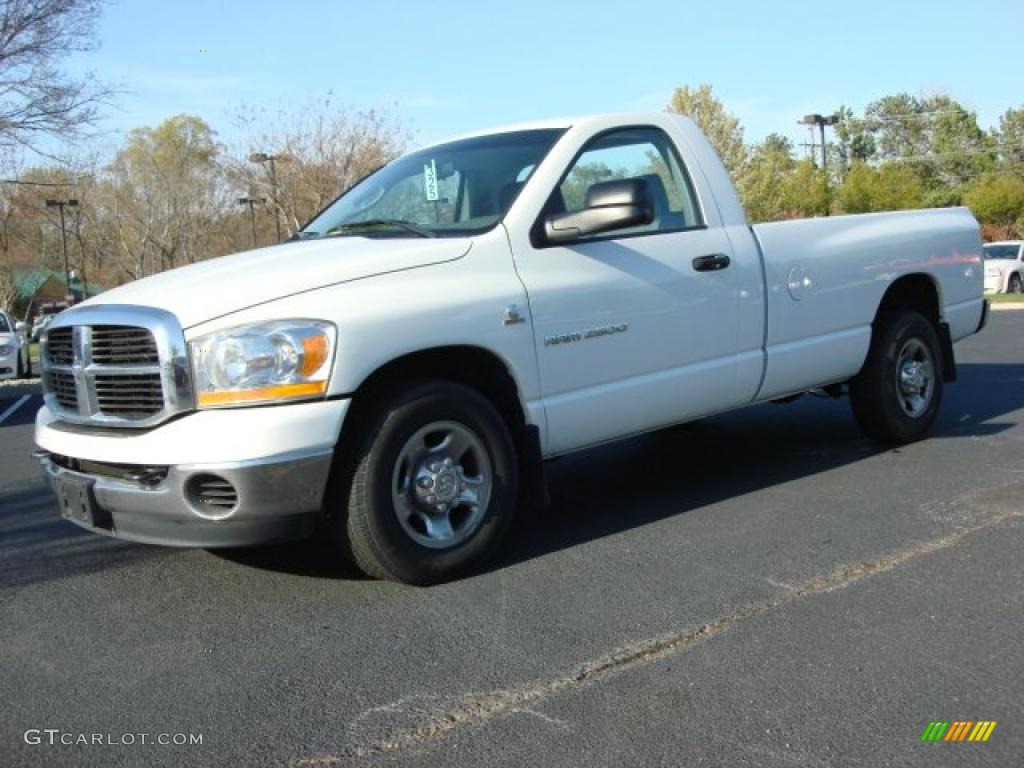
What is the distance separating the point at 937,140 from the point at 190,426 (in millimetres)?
66415

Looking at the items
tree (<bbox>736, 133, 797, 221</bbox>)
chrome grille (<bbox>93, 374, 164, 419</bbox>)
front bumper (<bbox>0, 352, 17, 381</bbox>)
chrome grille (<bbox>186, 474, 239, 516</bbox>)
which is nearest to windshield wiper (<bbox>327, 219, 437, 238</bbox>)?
chrome grille (<bbox>93, 374, 164, 419</bbox>)

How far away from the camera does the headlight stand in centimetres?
369

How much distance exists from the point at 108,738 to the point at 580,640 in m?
1.56

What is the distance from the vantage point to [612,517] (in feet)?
17.0

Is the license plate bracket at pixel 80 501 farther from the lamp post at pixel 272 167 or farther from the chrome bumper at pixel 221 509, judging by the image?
the lamp post at pixel 272 167

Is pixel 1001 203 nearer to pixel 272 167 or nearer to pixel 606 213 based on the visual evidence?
pixel 272 167

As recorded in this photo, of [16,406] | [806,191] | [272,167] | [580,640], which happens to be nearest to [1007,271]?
[806,191]

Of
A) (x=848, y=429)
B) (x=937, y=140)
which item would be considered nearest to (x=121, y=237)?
(x=937, y=140)

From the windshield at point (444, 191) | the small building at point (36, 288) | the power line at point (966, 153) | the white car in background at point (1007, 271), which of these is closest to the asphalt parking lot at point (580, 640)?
the windshield at point (444, 191)

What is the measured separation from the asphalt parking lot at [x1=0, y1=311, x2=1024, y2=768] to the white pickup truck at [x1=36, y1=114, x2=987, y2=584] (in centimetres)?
39

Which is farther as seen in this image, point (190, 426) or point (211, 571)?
point (211, 571)

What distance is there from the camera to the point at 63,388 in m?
4.28

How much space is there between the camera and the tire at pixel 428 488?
154 inches

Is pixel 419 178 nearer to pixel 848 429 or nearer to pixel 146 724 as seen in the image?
pixel 146 724
